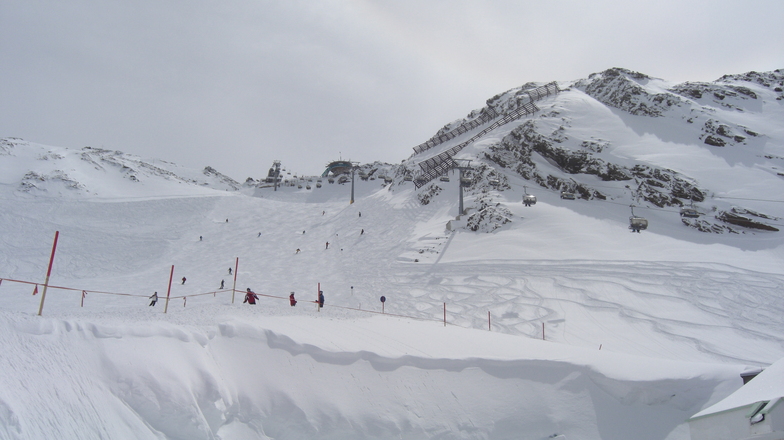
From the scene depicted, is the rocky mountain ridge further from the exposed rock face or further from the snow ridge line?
the snow ridge line

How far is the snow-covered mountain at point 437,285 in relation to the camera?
6.81 metres

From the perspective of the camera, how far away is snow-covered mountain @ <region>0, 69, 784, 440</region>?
6809 millimetres

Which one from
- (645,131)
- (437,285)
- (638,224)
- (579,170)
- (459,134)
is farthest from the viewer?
(459,134)

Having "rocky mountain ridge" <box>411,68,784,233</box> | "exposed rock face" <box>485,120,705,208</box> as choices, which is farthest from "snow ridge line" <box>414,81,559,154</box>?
"exposed rock face" <box>485,120,705,208</box>

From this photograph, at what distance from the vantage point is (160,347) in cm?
744

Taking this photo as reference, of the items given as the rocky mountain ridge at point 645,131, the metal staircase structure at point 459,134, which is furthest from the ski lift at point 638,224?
the metal staircase structure at point 459,134

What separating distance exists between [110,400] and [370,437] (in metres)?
3.84

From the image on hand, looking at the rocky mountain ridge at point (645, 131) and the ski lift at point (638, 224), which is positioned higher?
the rocky mountain ridge at point (645, 131)

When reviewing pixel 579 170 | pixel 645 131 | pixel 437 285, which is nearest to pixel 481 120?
pixel 645 131

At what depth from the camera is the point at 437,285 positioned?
27547 mm

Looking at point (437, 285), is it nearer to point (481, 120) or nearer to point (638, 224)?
point (638, 224)

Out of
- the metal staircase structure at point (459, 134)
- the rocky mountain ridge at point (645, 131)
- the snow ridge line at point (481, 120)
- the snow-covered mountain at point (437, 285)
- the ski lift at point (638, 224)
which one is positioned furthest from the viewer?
the snow ridge line at point (481, 120)

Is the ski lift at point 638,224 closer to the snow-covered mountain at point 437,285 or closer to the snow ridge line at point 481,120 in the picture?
the snow-covered mountain at point 437,285

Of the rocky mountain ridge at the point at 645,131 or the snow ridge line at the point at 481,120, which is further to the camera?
the snow ridge line at the point at 481,120
